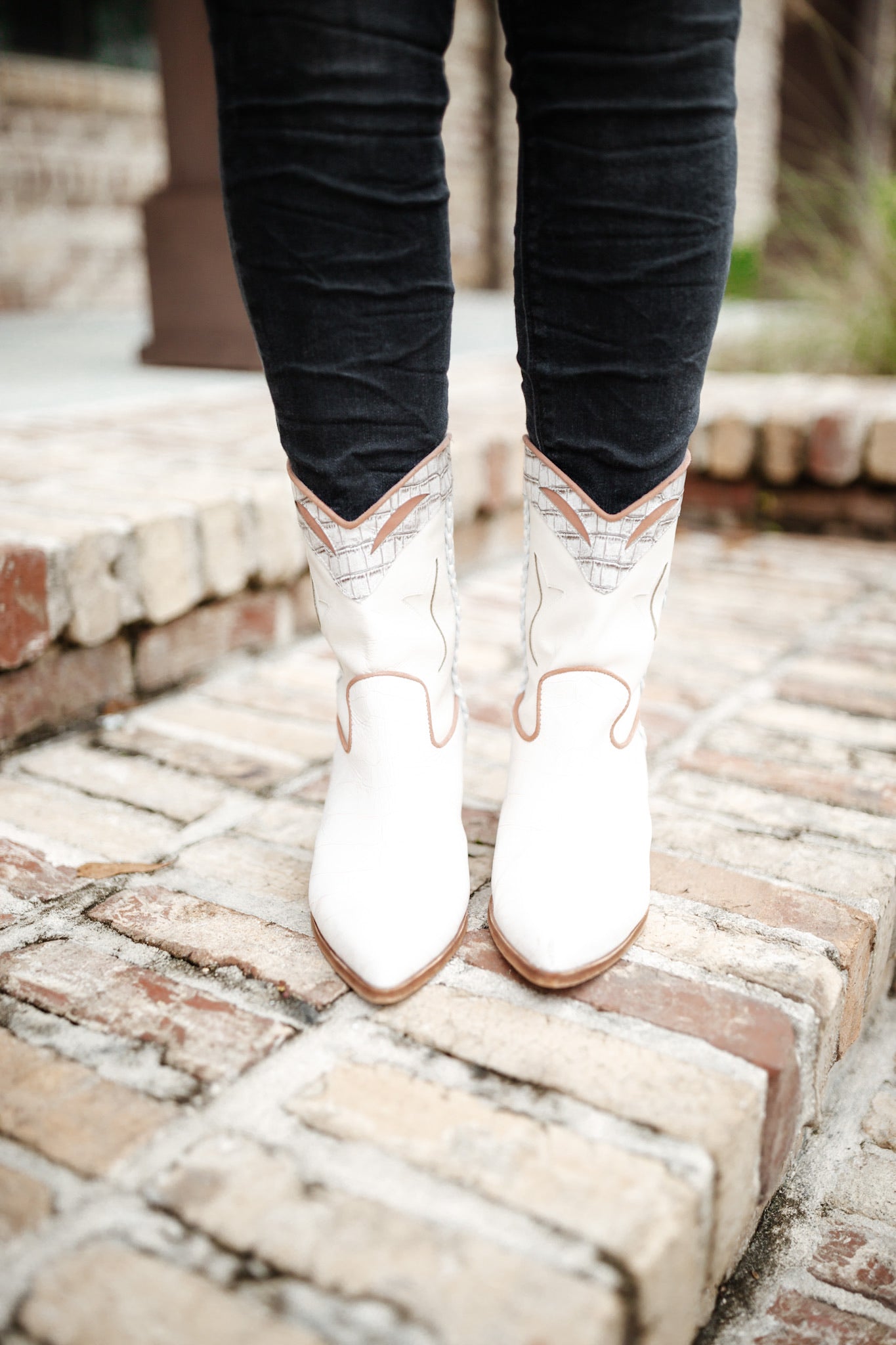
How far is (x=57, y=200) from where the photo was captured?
4297 millimetres

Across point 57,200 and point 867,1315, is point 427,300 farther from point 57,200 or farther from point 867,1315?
point 57,200

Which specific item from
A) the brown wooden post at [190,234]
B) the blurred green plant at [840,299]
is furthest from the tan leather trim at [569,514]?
the blurred green plant at [840,299]

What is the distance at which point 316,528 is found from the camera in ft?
2.73

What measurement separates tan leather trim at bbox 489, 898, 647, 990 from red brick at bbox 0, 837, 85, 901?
39cm

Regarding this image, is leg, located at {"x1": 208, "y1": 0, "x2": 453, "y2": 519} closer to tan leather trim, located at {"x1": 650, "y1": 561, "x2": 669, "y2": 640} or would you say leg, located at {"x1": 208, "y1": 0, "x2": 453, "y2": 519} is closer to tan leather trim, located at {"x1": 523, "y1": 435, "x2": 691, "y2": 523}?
tan leather trim, located at {"x1": 523, "y1": 435, "x2": 691, "y2": 523}

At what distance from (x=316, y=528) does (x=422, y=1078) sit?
421 millimetres

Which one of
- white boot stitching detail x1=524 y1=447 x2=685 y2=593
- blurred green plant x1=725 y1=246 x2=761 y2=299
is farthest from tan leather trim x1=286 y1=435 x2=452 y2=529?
blurred green plant x1=725 y1=246 x2=761 y2=299

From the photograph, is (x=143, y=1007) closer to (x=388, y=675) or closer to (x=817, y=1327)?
(x=388, y=675)

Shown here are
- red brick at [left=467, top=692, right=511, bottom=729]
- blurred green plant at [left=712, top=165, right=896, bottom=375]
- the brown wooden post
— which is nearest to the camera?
red brick at [left=467, top=692, right=511, bottom=729]

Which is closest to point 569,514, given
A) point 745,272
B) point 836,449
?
point 836,449

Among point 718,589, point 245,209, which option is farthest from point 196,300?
point 245,209

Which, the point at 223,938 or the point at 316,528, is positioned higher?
the point at 316,528

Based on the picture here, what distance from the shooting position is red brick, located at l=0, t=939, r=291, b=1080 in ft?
2.33

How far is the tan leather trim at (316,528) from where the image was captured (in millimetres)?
826
